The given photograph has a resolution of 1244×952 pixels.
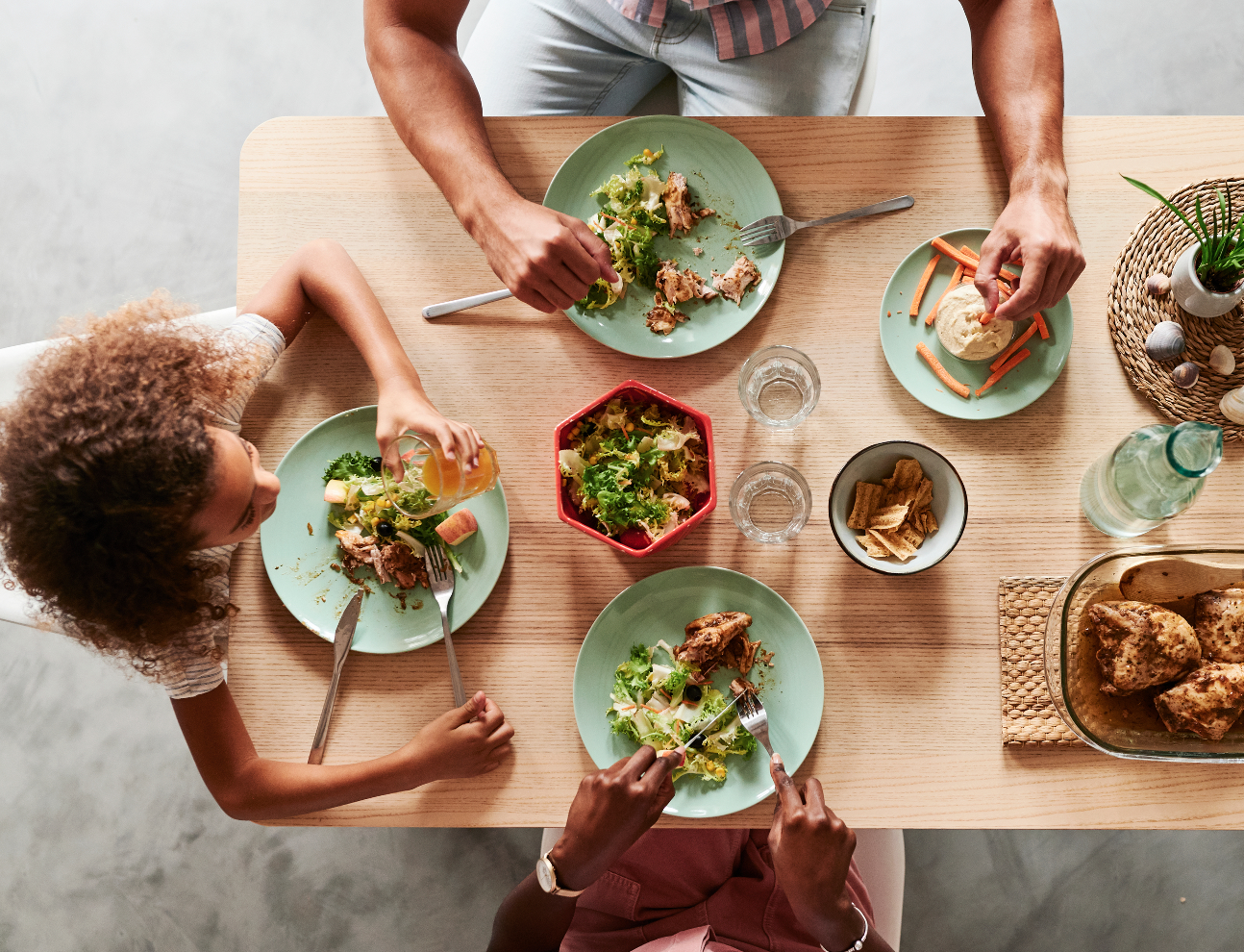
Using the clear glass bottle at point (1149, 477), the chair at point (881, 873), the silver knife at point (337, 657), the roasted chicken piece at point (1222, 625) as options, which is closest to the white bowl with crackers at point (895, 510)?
the clear glass bottle at point (1149, 477)

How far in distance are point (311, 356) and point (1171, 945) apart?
2890 millimetres

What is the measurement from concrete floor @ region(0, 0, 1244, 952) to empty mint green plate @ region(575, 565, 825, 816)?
50.5 inches

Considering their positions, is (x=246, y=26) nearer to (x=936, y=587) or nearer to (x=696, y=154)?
(x=696, y=154)

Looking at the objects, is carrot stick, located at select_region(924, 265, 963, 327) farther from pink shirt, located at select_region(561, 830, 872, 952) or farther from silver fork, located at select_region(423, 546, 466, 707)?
pink shirt, located at select_region(561, 830, 872, 952)

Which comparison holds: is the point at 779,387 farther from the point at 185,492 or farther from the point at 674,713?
the point at 185,492

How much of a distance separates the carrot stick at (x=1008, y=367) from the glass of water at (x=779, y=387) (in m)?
0.29

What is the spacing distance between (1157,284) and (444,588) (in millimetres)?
1321

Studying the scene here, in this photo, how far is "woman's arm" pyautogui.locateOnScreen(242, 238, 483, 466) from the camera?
128 centimetres

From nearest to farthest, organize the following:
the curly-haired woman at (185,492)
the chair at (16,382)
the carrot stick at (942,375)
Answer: the curly-haired woman at (185,492), the carrot stick at (942,375), the chair at (16,382)

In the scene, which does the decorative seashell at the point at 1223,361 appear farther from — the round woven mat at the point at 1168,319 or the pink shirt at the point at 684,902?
the pink shirt at the point at 684,902

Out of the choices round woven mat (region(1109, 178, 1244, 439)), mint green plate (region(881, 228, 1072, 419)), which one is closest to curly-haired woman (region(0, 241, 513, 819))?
mint green plate (region(881, 228, 1072, 419))

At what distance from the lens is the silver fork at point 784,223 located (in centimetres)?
134

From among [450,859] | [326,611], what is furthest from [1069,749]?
[450,859]

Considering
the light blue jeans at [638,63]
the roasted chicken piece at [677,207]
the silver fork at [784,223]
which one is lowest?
the silver fork at [784,223]
